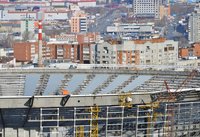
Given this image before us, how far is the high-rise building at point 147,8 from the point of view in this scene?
94.6 m

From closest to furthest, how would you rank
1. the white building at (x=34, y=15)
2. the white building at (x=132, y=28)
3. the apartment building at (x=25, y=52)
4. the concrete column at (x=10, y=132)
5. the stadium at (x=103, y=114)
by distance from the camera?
1. the stadium at (x=103, y=114)
2. the concrete column at (x=10, y=132)
3. the apartment building at (x=25, y=52)
4. the white building at (x=132, y=28)
5. the white building at (x=34, y=15)

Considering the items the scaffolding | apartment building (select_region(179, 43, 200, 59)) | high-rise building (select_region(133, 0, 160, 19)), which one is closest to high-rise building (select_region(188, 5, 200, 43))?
apartment building (select_region(179, 43, 200, 59))

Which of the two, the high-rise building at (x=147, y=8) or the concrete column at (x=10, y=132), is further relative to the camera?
the high-rise building at (x=147, y=8)

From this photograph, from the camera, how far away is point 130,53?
39.0 m

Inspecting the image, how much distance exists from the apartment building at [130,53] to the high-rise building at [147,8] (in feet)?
177

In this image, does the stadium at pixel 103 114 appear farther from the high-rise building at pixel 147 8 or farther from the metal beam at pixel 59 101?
the high-rise building at pixel 147 8

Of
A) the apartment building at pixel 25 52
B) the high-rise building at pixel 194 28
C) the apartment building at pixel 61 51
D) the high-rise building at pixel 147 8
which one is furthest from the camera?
the high-rise building at pixel 147 8

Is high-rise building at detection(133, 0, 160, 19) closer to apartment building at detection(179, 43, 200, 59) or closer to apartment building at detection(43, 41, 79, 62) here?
apartment building at detection(179, 43, 200, 59)

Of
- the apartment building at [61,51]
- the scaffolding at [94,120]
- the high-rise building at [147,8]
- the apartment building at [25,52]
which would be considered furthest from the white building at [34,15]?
the scaffolding at [94,120]

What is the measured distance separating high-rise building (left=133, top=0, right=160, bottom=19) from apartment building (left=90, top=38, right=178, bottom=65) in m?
54.0

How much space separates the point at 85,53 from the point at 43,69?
52.0 feet

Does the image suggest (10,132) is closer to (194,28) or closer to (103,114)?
(103,114)

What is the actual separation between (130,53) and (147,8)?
57.0 m

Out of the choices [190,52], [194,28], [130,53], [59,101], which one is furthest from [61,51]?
[59,101]
